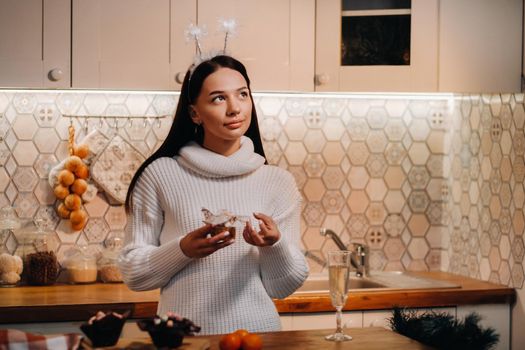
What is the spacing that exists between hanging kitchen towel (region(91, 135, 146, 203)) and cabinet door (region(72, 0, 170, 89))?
459 mm

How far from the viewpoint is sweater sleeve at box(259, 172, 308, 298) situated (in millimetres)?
2086

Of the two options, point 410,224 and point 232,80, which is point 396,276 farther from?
point 232,80

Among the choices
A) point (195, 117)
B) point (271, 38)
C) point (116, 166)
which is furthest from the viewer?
point (116, 166)

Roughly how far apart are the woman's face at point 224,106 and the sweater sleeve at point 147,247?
206 millimetres

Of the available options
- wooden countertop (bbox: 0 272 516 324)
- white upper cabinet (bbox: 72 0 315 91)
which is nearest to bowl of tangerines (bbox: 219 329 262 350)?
wooden countertop (bbox: 0 272 516 324)

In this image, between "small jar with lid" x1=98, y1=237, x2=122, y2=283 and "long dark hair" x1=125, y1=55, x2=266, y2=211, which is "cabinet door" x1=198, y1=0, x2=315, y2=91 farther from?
"small jar with lid" x1=98, y1=237, x2=122, y2=283

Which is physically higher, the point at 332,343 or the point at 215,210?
the point at 215,210

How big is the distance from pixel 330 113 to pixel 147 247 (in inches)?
63.2

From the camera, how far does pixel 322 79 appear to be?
119 inches

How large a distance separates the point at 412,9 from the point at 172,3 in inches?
36.3

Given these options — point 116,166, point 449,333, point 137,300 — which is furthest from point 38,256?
point 449,333

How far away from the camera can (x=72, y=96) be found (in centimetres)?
332

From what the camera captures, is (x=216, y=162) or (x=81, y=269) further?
(x=81, y=269)

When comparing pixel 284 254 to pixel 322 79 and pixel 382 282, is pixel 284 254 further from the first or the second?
pixel 382 282
